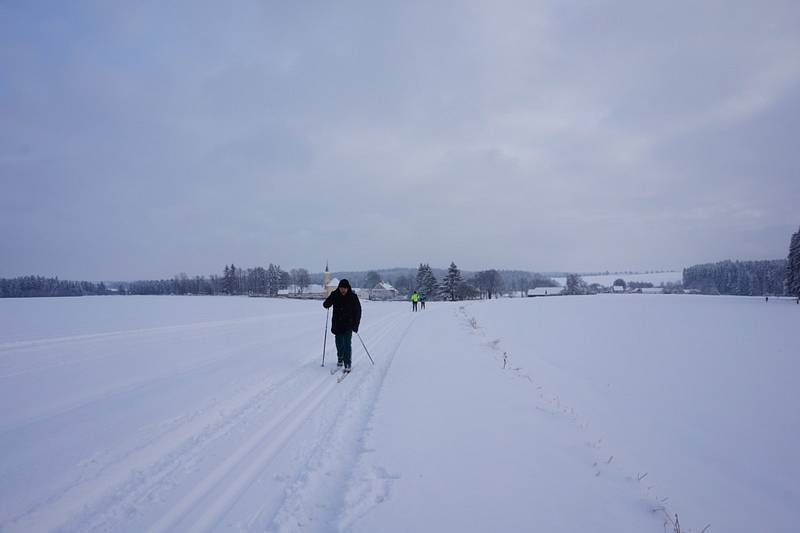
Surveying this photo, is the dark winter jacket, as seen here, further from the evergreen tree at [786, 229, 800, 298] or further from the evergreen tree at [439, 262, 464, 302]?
the evergreen tree at [786, 229, 800, 298]

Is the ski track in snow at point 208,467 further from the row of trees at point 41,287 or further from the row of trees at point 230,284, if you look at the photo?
the row of trees at point 41,287

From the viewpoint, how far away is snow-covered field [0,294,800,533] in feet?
9.00

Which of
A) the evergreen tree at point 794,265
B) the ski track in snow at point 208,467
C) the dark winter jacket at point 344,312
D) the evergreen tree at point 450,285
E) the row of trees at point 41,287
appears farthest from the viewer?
the evergreen tree at point 450,285

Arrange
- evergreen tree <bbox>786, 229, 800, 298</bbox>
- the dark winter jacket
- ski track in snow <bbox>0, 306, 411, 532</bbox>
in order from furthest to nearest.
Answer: evergreen tree <bbox>786, 229, 800, 298</bbox>
the dark winter jacket
ski track in snow <bbox>0, 306, 411, 532</bbox>

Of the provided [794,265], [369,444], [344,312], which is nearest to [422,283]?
[794,265]

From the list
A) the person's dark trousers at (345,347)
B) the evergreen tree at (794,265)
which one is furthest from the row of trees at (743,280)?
the person's dark trousers at (345,347)

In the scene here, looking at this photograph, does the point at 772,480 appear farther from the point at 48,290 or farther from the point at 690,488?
the point at 48,290

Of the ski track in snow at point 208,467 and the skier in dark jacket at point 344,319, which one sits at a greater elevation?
the skier in dark jacket at point 344,319

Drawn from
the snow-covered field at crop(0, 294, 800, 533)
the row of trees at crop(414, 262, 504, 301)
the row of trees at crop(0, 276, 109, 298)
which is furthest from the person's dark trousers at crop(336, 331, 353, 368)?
the row of trees at crop(0, 276, 109, 298)

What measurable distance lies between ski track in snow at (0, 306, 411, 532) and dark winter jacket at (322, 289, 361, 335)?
1.87 meters

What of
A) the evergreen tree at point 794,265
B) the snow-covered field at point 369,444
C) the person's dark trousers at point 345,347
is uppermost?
the evergreen tree at point 794,265

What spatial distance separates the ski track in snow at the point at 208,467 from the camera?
2.64 meters

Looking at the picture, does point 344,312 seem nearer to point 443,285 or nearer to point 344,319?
point 344,319

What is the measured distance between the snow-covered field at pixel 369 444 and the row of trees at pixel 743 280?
4264 inches
